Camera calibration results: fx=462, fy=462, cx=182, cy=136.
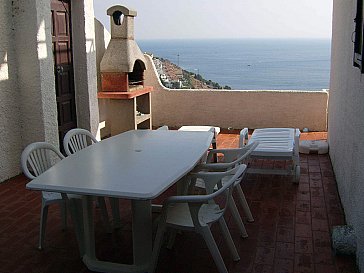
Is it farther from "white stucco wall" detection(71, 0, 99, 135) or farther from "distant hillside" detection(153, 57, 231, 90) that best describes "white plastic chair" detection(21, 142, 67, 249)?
"distant hillside" detection(153, 57, 231, 90)

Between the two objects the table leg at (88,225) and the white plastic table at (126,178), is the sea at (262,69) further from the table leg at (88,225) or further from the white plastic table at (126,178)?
the table leg at (88,225)

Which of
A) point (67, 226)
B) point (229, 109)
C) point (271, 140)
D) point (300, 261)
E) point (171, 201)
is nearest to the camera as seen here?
point (171, 201)

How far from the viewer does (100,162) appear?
330 centimetres

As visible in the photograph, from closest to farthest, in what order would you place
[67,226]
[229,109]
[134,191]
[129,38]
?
1. [134,191]
2. [67,226]
3. [129,38]
4. [229,109]

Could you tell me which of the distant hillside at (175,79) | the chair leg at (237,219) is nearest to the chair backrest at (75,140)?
the chair leg at (237,219)

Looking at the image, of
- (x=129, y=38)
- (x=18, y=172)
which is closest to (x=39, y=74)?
(x=18, y=172)

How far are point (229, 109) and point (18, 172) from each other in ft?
13.2

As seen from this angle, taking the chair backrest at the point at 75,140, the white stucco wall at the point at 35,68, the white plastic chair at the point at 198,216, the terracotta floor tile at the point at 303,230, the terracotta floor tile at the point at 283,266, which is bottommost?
the terracotta floor tile at the point at 303,230

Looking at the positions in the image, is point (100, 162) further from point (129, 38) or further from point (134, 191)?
point (129, 38)

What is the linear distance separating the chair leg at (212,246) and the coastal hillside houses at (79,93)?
2.93 feet

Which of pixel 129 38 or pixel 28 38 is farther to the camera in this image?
pixel 129 38

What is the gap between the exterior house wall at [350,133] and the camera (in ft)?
10.5

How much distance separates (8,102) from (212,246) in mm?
3376

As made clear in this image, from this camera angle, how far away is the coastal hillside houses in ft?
12.7
